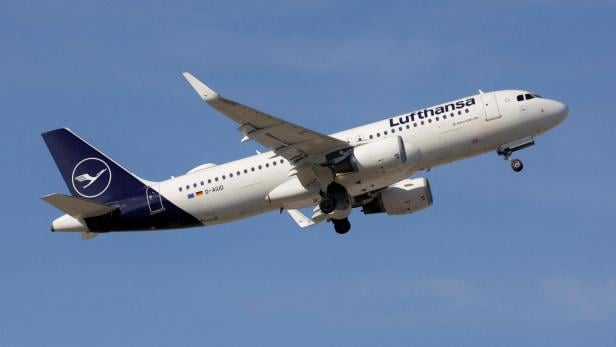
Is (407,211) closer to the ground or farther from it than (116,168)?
closer to the ground

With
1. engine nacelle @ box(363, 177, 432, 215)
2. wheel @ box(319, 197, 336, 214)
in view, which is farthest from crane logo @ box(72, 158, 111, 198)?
engine nacelle @ box(363, 177, 432, 215)

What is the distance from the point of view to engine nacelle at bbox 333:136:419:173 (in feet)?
199

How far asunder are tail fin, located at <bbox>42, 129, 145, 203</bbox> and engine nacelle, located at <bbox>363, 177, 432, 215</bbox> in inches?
475

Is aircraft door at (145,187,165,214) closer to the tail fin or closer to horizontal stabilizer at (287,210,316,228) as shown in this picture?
the tail fin

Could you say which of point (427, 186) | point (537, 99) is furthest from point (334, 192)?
point (537, 99)

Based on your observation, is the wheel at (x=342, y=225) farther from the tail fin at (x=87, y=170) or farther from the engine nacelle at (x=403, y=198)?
the tail fin at (x=87, y=170)

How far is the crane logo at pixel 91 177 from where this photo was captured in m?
66.0

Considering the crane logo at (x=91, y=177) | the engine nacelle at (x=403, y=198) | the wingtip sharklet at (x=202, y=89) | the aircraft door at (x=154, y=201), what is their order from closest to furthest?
the wingtip sharklet at (x=202, y=89) → the aircraft door at (x=154, y=201) → the crane logo at (x=91, y=177) → the engine nacelle at (x=403, y=198)

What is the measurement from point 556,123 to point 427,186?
7457 mm

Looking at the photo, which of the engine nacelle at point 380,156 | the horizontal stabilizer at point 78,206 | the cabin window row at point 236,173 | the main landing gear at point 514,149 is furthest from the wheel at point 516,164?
the horizontal stabilizer at point 78,206

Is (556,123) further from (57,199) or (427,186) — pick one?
(57,199)

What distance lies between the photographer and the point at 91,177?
218 ft

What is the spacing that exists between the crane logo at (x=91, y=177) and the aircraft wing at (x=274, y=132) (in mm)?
9483

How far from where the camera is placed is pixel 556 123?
64.0m
